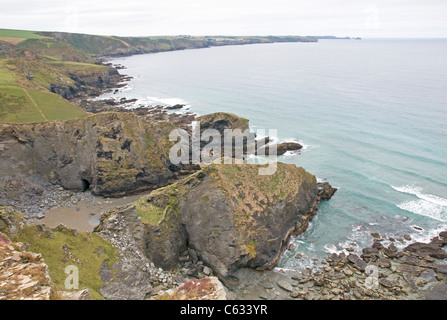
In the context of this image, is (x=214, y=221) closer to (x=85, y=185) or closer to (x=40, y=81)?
(x=85, y=185)

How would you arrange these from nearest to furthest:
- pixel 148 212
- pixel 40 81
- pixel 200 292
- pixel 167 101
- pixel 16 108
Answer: pixel 200 292 < pixel 148 212 < pixel 16 108 < pixel 40 81 < pixel 167 101

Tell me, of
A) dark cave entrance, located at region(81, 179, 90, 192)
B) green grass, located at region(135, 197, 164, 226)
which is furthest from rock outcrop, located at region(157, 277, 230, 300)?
dark cave entrance, located at region(81, 179, 90, 192)

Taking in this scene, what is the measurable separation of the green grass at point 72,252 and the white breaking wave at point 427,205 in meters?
34.6

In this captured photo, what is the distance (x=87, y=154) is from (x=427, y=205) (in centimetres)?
4291

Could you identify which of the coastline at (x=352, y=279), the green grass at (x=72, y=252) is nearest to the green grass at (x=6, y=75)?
the green grass at (x=72, y=252)

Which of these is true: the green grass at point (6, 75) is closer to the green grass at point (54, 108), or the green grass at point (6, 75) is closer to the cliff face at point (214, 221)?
the green grass at point (54, 108)

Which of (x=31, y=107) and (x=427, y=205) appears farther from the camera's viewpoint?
(x=31, y=107)

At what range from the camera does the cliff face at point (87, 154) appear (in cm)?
3809

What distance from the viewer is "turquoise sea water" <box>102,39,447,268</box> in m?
36.1

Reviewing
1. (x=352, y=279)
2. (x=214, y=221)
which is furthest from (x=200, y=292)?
(x=352, y=279)

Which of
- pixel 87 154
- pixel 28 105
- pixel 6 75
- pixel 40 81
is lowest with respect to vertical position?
pixel 87 154

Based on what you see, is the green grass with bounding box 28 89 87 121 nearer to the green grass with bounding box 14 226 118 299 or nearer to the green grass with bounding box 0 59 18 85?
the green grass with bounding box 0 59 18 85

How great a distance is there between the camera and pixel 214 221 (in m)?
27.8

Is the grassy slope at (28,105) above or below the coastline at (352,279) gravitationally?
above
